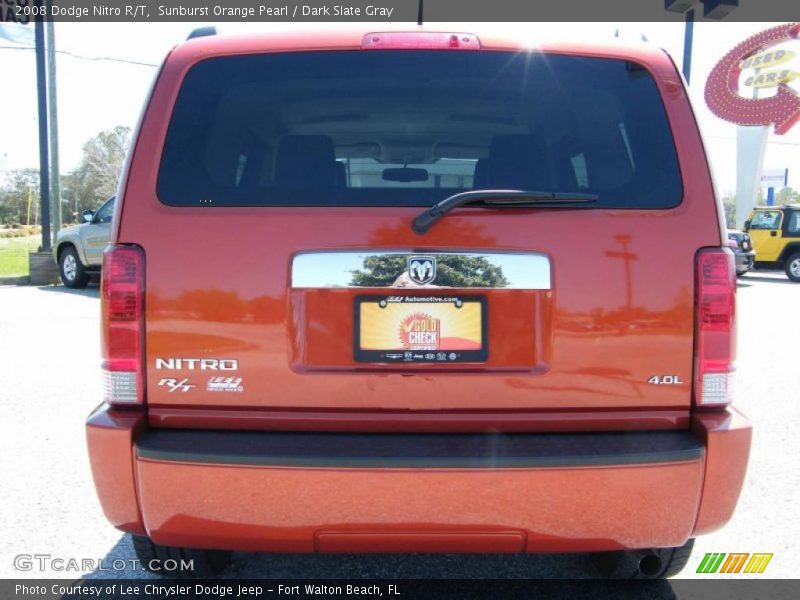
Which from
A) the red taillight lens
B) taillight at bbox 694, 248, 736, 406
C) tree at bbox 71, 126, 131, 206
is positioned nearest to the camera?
taillight at bbox 694, 248, 736, 406

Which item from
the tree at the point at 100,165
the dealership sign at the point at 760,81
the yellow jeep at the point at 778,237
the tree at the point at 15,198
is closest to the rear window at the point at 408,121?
the yellow jeep at the point at 778,237

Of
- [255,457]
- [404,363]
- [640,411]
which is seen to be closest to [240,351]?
[255,457]

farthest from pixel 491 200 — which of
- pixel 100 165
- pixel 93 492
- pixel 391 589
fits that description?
pixel 100 165

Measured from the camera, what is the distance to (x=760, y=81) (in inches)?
985

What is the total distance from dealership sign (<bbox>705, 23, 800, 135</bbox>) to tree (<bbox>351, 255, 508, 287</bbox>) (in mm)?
27701

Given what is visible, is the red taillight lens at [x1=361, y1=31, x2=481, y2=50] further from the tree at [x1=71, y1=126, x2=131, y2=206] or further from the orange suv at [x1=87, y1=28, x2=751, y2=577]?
the tree at [x1=71, y1=126, x2=131, y2=206]

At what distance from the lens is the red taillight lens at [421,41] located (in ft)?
6.92

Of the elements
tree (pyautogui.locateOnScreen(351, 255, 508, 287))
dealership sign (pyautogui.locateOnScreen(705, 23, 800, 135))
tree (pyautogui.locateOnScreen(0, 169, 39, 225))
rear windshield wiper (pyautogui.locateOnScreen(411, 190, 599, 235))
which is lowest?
tree (pyautogui.locateOnScreen(351, 255, 508, 287))

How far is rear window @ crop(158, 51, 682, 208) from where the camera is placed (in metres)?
2.00

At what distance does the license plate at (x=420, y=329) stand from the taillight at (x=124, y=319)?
66 centimetres

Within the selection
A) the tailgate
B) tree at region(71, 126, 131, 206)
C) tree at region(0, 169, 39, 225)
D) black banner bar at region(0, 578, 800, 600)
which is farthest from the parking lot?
tree at region(0, 169, 39, 225)

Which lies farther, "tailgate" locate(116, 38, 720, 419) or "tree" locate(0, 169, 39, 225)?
"tree" locate(0, 169, 39, 225)

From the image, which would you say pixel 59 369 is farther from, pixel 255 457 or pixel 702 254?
pixel 702 254

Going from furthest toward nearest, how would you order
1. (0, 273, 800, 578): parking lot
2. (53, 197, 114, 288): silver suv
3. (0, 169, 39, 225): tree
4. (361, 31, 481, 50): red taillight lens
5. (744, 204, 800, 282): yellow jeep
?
(0, 169, 39, 225): tree < (744, 204, 800, 282): yellow jeep < (53, 197, 114, 288): silver suv < (0, 273, 800, 578): parking lot < (361, 31, 481, 50): red taillight lens
